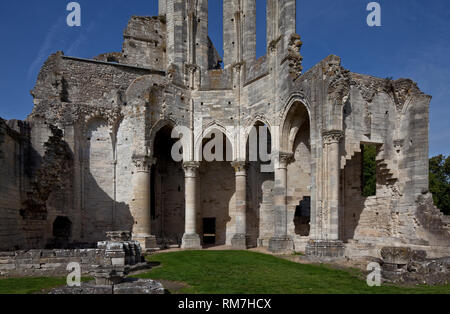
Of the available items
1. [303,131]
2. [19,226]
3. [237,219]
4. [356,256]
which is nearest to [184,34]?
[303,131]

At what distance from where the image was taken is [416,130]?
52.7 ft

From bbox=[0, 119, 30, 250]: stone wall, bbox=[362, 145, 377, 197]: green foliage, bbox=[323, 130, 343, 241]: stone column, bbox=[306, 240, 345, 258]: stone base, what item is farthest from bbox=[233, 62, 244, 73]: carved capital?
bbox=[362, 145, 377, 197]: green foliage

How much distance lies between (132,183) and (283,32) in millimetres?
10802

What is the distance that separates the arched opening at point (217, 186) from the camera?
69.8 ft

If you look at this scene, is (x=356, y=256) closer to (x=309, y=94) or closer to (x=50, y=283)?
(x=309, y=94)

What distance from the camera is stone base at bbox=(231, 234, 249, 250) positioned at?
1862 centimetres

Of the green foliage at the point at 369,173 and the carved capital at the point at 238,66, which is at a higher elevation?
the carved capital at the point at 238,66

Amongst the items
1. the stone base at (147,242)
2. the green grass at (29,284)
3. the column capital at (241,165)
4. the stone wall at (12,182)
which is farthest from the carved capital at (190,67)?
the green grass at (29,284)

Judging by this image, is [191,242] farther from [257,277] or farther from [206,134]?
[257,277]

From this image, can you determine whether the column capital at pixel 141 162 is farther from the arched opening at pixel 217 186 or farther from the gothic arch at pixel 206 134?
the arched opening at pixel 217 186

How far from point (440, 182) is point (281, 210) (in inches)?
878

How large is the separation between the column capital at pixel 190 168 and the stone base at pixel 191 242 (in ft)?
10.4
